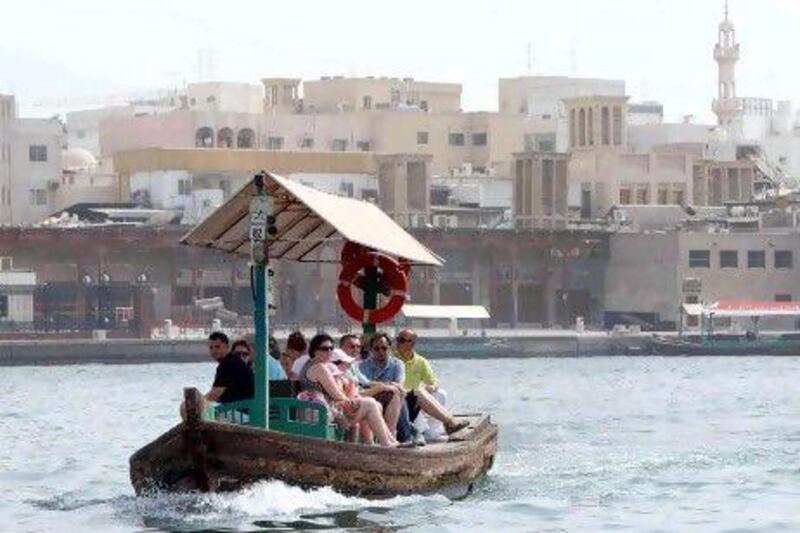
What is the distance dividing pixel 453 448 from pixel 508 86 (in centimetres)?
14944

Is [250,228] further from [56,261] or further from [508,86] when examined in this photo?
[508,86]

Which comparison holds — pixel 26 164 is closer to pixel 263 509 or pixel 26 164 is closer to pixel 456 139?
pixel 456 139

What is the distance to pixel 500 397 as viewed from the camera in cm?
7719

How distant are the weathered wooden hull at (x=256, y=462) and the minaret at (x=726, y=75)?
14156cm

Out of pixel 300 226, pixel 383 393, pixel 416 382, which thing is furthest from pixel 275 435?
pixel 416 382

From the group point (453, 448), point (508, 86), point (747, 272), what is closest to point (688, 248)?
point (747, 272)

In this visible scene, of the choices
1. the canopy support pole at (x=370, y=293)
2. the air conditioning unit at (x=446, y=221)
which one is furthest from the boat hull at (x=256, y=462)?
the air conditioning unit at (x=446, y=221)

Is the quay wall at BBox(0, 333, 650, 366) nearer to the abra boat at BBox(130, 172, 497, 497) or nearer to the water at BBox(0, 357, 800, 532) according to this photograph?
the water at BBox(0, 357, 800, 532)

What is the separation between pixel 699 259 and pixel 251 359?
105635 mm

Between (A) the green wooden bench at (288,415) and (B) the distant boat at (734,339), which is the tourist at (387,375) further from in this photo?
(B) the distant boat at (734,339)

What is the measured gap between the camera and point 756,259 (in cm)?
13875

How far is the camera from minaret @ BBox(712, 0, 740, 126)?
17588 centimetres

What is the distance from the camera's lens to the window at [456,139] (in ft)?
→ 531

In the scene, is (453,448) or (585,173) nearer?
(453,448)
